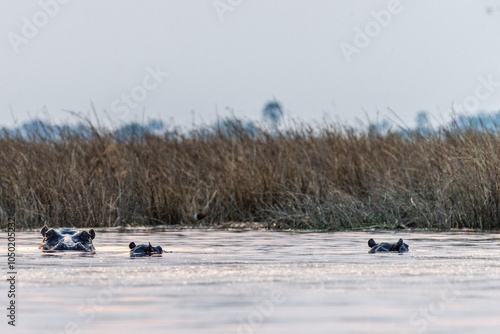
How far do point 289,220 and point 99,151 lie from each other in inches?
140

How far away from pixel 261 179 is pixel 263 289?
8181mm

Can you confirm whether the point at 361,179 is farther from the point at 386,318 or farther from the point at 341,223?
the point at 386,318

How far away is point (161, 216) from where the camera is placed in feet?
51.3

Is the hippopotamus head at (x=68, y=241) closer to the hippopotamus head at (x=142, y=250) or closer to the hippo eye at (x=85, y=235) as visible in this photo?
the hippo eye at (x=85, y=235)

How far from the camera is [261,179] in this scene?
1555cm

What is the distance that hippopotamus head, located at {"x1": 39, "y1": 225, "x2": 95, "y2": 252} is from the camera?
10938 mm

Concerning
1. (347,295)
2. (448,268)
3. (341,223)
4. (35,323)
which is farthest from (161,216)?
(35,323)

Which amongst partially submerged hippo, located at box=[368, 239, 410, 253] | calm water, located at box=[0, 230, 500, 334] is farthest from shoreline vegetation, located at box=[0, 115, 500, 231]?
partially submerged hippo, located at box=[368, 239, 410, 253]

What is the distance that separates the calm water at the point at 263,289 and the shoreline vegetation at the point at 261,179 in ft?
7.65

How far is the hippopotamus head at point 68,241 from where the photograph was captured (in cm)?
1094

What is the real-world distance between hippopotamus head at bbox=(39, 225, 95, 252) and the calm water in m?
0.20

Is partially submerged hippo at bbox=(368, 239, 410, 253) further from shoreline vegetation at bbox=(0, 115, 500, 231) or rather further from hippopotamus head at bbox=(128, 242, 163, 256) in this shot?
shoreline vegetation at bbox=(0, 115, 500, 231)

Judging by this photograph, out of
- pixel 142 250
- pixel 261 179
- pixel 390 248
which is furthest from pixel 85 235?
pixel 261 179

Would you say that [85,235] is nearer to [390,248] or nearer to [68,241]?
[68,241]
